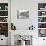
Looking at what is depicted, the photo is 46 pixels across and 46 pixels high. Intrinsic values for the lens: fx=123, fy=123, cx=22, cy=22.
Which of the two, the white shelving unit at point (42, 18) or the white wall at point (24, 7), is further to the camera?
the white shelving unit at point (42, 18)

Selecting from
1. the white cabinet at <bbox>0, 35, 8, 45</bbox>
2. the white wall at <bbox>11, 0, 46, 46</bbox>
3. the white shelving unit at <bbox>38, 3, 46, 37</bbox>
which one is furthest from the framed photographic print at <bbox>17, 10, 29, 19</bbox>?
the white cabinet at <bbox>0, 35, 8, 45</bbox>

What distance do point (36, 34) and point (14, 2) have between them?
6.40ft

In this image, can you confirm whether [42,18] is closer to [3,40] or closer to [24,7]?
[24,7]

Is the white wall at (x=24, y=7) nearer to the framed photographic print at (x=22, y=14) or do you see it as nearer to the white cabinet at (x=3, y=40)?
the framed photographic print at (x=22, y=14)

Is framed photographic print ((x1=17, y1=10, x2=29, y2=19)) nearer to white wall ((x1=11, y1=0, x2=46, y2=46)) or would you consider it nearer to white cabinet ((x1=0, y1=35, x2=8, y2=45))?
white wall ((x1=11, y1=0, x2=46, y2=46))

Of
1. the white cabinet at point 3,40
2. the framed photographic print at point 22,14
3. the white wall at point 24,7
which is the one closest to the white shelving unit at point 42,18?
the white wall at point 24,7

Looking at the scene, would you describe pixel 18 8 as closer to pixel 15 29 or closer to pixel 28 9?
pixel 28 9

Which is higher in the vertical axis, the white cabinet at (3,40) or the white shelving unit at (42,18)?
the white shelving unit at (42,18)

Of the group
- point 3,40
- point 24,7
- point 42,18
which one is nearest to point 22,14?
point 24,7

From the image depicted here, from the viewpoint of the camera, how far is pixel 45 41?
620 centimetres

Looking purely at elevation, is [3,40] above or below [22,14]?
→ below

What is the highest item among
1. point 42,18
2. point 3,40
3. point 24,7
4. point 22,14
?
point 24,7

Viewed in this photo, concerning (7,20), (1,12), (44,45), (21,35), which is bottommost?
(44,45)

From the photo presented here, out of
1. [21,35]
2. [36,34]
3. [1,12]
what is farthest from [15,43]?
[1,12]
